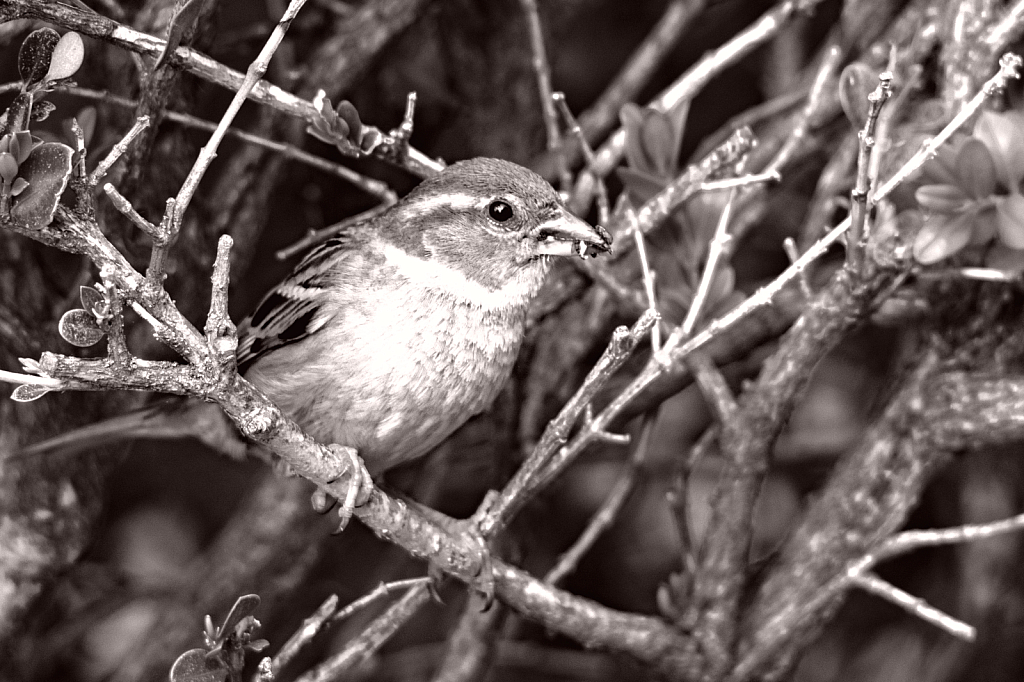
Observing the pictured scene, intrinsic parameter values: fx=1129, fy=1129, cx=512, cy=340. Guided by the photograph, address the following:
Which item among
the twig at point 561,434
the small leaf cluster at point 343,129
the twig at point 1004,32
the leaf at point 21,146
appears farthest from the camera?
the twig at point 1004,32

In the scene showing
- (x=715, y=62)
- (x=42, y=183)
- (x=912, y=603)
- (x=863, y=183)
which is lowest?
(x=912, y=603)

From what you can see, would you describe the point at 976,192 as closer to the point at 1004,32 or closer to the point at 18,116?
the point at 1004,32

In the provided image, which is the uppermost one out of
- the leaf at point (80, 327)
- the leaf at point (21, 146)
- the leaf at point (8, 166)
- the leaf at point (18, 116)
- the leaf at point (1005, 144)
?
the leaf at point (1005, 144)

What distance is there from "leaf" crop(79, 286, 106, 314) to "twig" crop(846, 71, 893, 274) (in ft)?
6.14

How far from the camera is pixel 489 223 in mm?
3861

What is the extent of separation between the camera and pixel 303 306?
152 inches

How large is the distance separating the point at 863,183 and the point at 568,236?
102 cm

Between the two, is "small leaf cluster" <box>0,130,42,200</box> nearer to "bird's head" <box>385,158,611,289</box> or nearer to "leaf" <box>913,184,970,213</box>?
"bird's head" <box>385,158,611,289</box>

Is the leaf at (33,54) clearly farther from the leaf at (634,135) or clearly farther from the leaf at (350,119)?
the leaf at (634,135)

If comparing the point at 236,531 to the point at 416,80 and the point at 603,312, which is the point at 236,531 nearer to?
the point at 603,312

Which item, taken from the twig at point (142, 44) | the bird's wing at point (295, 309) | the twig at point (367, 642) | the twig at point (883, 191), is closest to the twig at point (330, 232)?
the bird's wing at point (295, 309)

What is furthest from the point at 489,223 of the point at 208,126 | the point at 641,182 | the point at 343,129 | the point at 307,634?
the point at 307,634

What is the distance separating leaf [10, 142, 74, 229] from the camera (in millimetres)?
2383

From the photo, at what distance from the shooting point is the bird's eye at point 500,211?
3.82 meters
